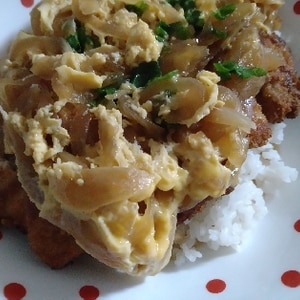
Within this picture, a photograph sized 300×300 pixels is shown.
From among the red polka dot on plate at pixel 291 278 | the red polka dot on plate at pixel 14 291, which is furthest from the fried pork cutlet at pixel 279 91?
the red polka dot on plate at pixel 14 291

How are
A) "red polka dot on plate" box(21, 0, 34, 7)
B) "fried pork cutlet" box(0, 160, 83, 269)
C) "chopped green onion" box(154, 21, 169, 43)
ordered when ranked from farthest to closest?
"red polka dot on plate" box(21, 0, 34, 7) < "chopped green onion" box(154, 21, 169, 43) < "fried pork cutlet" box(0, 160, 83, 269)

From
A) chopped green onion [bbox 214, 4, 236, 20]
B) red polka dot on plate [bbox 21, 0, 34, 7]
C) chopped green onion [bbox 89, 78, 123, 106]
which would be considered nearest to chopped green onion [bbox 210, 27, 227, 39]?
chopped green onion [bbox 214, 4, 236, 20]

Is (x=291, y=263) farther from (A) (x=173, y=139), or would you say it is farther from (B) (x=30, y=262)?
(B) (x=30, y=262)

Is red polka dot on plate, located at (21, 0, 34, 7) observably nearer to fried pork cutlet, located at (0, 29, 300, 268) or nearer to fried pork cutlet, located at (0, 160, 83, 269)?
fried pork cutlet, located at (0, 29, 300, 268)

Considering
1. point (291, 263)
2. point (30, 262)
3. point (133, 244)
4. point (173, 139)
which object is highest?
point (173, 139)

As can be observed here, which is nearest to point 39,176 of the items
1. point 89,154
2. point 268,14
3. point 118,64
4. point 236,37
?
point 89,154

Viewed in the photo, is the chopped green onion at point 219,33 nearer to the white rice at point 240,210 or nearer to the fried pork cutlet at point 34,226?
the white rice at point 240,210

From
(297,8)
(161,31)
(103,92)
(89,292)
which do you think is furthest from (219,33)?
(89,292)
